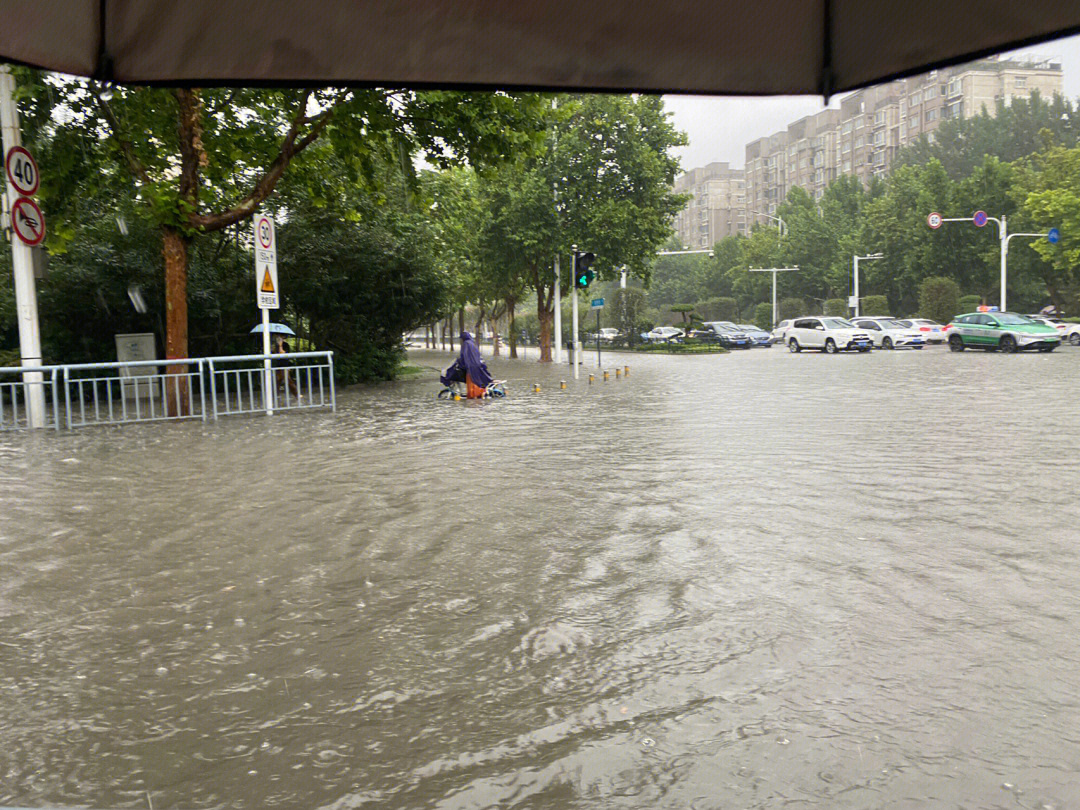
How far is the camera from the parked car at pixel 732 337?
5331 centimetres

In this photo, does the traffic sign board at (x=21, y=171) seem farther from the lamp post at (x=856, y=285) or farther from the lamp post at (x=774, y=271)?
the lamp post at (x=774, y=271)

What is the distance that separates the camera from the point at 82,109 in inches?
708

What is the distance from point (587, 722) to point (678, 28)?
2716 mm

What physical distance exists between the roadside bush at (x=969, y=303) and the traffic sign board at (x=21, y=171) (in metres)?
59.9

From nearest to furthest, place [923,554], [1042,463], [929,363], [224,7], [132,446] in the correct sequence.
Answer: [224,7]
[923,554]
[1042,463]
[132,446]
[929,363]

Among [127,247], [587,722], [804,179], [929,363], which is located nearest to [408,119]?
[127,247]

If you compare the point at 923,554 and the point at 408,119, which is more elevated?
the point at 408,119

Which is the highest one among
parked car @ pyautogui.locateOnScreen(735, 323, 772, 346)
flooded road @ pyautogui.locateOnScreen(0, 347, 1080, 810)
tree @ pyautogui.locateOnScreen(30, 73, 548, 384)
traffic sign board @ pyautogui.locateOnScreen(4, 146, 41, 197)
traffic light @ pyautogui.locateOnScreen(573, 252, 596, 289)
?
tree @ pyautogui.locateOnScreen(30, 73, 548, 384)

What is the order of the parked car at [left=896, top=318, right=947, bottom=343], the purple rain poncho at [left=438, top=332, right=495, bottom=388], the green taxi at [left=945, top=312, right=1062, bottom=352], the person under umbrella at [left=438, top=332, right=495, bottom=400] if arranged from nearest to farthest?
the purple rain poncho at [left=438, top=332, right=495, bottom=388] → the person under umbrella at [left=438, top=332, right=495, bottom=400] → the green taxi at [left=945, top=312, right=1062, bottom=352] → the parked car at [left=896, top=318, right=947, bottom=343]

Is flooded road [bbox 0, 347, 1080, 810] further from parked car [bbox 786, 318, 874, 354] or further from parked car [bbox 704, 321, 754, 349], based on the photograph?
parked car [bbox 704, 321, 754, 349]

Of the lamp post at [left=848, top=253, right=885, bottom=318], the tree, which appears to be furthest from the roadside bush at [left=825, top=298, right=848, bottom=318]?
the tree

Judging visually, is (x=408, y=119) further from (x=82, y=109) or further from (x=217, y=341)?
(x=217, y=341)

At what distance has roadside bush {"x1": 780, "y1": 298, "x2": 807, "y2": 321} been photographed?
80.5 meters

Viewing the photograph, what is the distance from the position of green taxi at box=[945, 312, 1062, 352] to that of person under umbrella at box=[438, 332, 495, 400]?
23.8 meters
